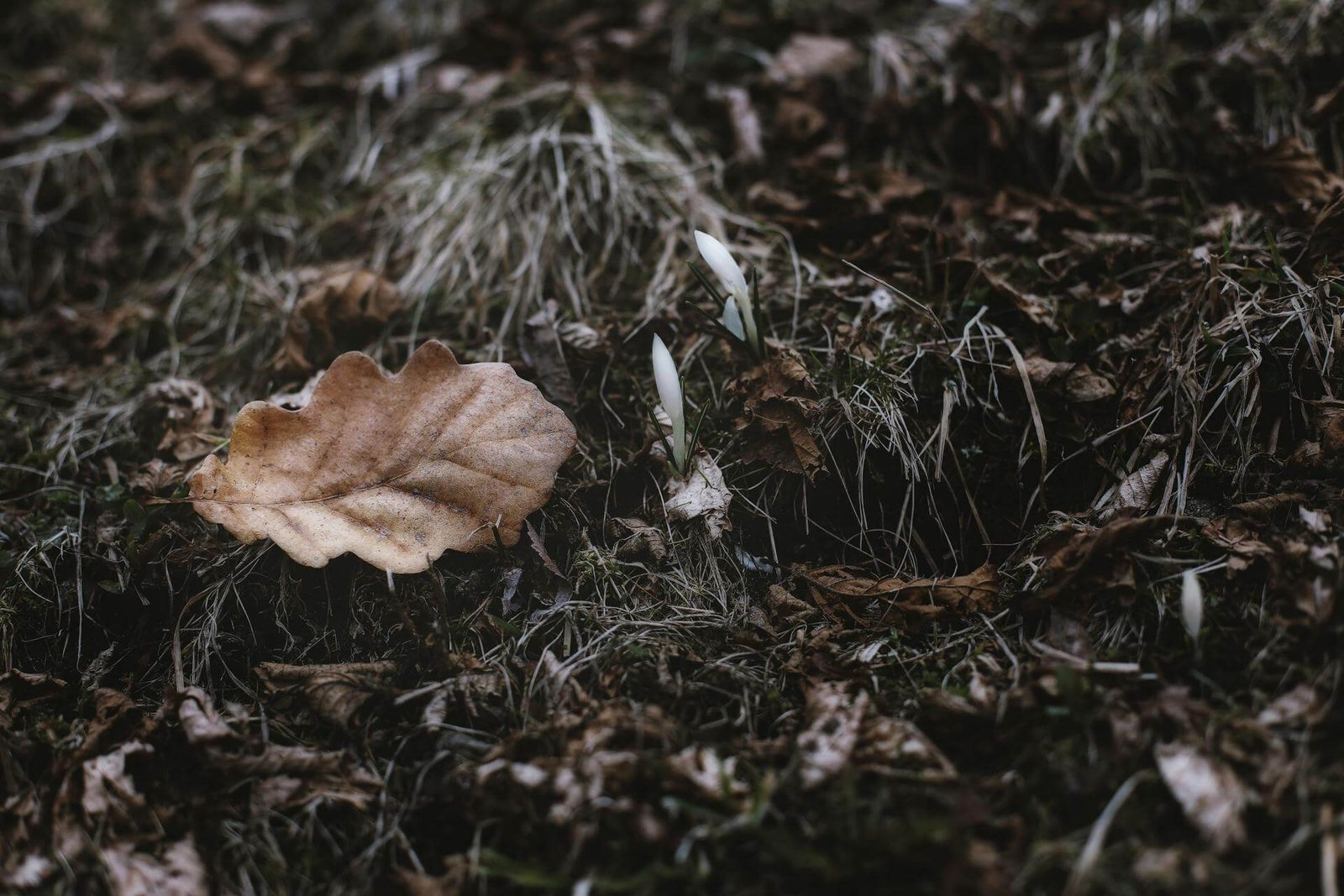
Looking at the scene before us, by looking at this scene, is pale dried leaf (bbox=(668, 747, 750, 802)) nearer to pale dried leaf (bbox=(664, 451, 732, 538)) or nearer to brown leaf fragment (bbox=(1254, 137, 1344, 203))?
pale dried leaf (bbox=(664, 451, 732, 538))

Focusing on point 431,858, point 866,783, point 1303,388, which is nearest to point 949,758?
point 866,783

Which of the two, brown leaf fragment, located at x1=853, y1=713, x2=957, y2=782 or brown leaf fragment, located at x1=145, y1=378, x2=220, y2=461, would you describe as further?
brown leaf fragment, located at x1=145, y1=378, x2=220, y2=461

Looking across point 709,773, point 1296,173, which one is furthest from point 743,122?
point 709,773

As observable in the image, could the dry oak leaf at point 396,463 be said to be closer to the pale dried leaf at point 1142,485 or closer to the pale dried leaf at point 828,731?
the pale dried leaf at point 828,731

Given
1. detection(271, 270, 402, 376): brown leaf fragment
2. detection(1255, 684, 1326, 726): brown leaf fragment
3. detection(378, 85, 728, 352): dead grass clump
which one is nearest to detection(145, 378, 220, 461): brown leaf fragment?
detection(271, 270, 402, 376): brown leaf fragment

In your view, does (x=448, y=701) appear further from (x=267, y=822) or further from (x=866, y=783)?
(x=866, y=783)

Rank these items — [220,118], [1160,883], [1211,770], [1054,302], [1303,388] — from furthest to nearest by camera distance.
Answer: [220,118] → [1054,302] → [1303,388] → [1211,770] → [1160,883]
